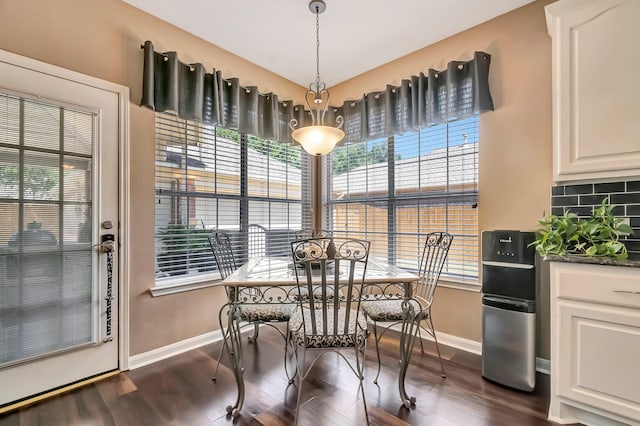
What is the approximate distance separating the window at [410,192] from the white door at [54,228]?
88.9 inches

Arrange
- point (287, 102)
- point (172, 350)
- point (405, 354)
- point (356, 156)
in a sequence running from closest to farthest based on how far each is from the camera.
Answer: point (405, 354)
point (172, 350)
point (287, 102)
point (356, 156)

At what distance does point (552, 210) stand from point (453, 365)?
4.43 ft

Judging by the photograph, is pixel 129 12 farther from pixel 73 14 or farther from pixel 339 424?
pixel 339 424

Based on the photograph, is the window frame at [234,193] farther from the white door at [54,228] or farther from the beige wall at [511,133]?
the beige wall at [511,133]

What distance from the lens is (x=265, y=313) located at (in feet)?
6.63

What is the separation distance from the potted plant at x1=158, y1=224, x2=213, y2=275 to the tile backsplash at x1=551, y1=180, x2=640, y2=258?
9.21 ft

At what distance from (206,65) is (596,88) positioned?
284 centimetres

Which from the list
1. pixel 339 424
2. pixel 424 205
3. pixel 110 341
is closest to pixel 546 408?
pixel 339 424

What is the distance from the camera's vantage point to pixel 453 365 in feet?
7.25

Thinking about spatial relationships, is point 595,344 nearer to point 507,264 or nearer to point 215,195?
point 507,264

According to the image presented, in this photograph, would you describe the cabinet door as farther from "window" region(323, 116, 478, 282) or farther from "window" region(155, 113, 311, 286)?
"window" region(155, 113, 311, 286)

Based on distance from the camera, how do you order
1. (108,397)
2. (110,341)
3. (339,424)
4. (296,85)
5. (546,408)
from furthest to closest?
(296,85) < (110,341) < (108,397) < (546,408) < (339,424)

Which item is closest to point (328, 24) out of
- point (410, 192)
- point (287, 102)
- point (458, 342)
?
point (287, 102)

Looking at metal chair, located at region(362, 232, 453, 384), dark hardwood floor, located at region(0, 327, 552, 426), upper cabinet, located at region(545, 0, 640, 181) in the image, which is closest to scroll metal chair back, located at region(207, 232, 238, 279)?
dark hardwood floor, located at region(0, 327, 552, 426)
